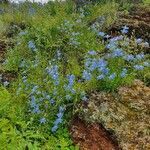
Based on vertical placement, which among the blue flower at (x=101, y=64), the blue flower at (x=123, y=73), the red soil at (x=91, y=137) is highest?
A: the blue flower at (x=101, y=64)

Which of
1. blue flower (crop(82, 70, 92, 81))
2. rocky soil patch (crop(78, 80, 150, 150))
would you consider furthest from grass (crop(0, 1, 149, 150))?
rocky soil patch (crop(78, 80, 150, 150))

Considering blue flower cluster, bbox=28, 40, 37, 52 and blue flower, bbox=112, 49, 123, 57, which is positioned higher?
blue flower, bbox=112, 49, 123, 57

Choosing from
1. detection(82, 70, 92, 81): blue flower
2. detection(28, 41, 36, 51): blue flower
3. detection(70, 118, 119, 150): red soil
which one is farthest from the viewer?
detection(28, 41, 36, 51): blue flower

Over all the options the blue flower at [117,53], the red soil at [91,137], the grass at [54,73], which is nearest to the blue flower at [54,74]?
the grass at [54,73]

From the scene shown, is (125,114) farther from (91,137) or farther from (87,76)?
(87,76)

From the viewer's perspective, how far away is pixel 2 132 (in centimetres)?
467

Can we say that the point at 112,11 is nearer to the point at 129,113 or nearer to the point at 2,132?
the point at 129,113

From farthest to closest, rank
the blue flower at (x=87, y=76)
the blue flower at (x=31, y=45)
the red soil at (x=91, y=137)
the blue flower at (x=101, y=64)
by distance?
the blue flower at (x=31, y=45) < the blue flower at (x=101, y=64) < the blue flower at (x=87, y=76) < the red soil at (x=91, y=137)

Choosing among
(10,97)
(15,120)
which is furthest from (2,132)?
(10,97)

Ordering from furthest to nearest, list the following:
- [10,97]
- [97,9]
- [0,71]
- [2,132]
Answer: [97,9] < [0,71] < [10,97] < [2,132]

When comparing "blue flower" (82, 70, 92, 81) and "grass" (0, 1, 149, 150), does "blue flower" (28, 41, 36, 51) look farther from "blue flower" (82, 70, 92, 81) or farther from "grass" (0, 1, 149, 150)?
"blue flower" (82, 70, 92, 81)

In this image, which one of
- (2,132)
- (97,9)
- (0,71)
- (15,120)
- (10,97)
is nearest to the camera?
(2,132)

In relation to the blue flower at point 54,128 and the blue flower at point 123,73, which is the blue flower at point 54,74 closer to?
the blue flower at point 54,128

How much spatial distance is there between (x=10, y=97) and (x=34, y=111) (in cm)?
41
